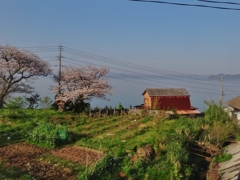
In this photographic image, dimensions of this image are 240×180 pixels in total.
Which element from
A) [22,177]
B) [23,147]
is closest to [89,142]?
[23,147]

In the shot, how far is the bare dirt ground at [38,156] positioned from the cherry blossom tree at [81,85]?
322 inches

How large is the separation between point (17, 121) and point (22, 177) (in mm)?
8051

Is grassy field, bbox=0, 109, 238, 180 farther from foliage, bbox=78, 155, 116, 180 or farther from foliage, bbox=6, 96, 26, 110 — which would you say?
foliage, bbox=6, 96, 26, 110

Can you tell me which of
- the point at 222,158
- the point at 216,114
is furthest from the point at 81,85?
the point at 222,158

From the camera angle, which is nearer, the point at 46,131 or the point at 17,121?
the point at 46,131

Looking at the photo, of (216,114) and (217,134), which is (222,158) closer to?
(217,134)

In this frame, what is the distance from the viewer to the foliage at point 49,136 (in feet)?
38.7

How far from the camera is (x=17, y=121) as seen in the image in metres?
15.1

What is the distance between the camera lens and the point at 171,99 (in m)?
26.0

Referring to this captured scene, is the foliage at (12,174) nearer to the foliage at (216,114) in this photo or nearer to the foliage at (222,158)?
the foliage at (222,158)

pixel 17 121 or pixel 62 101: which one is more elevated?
pixel 62 101

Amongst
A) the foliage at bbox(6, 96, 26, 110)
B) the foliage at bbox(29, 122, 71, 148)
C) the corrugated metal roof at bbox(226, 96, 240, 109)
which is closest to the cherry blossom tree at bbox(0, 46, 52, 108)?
the foliage at bbox(6, 96, 26, 110)

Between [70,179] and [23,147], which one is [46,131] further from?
[70,179]

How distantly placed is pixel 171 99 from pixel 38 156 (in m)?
17.8
